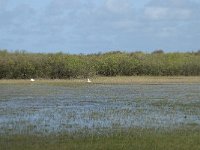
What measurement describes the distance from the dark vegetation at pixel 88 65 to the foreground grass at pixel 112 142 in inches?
1691

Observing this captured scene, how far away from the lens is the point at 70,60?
59438 mm

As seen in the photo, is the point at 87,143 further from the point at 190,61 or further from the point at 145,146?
the point at 190,61

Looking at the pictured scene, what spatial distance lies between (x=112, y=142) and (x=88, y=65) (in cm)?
4675

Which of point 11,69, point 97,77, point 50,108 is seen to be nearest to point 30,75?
point 11,69

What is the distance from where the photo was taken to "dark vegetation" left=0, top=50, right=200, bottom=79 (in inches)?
2271

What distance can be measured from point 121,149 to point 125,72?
51.4 m

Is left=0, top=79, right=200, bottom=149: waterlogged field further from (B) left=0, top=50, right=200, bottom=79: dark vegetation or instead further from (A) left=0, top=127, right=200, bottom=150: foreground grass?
(B) left=0, top=50, right=200, bottom=79: dark vegetation

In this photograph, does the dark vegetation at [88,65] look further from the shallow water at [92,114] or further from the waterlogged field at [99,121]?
the waterlogged field at [99,121]

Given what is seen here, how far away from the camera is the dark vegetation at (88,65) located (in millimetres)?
57688

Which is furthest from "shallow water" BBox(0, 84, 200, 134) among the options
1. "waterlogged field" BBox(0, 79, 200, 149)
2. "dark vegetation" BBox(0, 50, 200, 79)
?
"dark vegetation" BBox(0, 50, 200, 79)

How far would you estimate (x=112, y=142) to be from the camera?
13.5 meters

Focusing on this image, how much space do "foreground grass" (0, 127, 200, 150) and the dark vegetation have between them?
42939 mm

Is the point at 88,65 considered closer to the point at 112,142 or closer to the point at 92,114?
the point at 92,114

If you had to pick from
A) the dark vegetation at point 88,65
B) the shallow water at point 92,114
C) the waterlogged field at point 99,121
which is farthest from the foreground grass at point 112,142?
the dark vegetation at point 88,65
